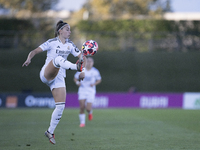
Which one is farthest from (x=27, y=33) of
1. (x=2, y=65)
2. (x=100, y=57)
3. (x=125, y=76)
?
(x=125, y=76)

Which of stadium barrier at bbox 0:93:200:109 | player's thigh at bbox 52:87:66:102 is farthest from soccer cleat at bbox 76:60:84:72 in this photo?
stadium barrier at bbox 0:93:200:109

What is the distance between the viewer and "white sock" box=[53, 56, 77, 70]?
21.3 feet

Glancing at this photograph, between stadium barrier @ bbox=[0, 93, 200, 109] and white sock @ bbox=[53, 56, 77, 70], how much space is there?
1334 centimetres

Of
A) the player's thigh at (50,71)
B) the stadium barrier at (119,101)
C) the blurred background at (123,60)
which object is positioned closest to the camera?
the player's thigh at (50,71)

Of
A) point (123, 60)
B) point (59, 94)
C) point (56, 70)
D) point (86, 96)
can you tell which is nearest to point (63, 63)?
point (56, 70)

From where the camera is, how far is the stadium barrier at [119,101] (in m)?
19.8

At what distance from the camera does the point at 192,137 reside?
8.80 m

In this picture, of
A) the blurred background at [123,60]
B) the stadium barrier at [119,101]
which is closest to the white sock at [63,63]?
the stadium barrier at [119,101]

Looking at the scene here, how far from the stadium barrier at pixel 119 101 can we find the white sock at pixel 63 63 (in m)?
13.3

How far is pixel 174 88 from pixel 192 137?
17.4 meters

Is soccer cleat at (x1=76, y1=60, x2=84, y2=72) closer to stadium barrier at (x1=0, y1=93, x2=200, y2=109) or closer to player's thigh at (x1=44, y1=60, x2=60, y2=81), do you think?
player's thigh at (x1=44, y1=60, x2=60, y2=81)

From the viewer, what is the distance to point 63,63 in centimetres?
661

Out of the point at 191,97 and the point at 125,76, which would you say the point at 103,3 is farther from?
the point at 191,97

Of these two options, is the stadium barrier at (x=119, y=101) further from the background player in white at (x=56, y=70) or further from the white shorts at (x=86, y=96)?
the background player in white at (x=56, y=70)
